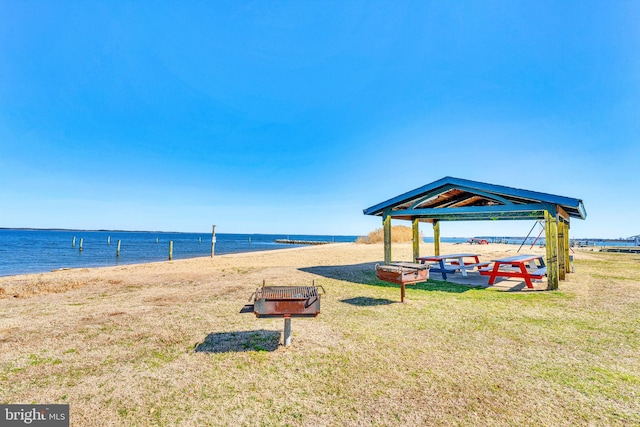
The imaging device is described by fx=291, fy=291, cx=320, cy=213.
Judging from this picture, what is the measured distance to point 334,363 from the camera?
3932mm

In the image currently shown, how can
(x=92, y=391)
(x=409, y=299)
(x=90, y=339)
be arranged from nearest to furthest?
(x=92, y=391)
(x=90, y=339)
(x=409, y=299)

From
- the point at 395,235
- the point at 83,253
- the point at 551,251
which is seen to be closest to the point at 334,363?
the point at 551,251

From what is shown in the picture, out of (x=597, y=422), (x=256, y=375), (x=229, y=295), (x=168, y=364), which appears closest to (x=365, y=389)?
(x=256, y=375)

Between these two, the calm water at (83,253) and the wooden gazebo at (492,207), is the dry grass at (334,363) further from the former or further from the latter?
the calm water at (83,253)

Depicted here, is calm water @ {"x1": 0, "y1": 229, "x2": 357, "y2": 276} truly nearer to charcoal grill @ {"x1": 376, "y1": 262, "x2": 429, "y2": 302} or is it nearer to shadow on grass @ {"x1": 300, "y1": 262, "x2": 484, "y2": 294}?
shadow on grass @ {"x1": 300, "y1": 262, "x2": 484, "y2": 294}

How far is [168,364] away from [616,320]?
8.22 meters

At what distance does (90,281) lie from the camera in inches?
425

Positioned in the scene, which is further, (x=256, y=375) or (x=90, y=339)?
(x=90, y=339)

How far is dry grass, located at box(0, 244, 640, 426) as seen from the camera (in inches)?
114

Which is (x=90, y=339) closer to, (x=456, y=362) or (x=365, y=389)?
(x=365, y=389)

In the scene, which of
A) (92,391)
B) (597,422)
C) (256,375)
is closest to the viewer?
(597,422)

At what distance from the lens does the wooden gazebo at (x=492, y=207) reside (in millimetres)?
9016

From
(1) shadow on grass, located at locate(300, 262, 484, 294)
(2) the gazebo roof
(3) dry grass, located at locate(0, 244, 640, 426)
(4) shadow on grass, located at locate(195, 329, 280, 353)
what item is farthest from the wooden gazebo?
(4) shadow on grass, located at locate(195, 329, 280, 353)

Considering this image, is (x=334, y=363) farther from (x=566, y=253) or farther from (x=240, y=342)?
(x=566, y=253)
